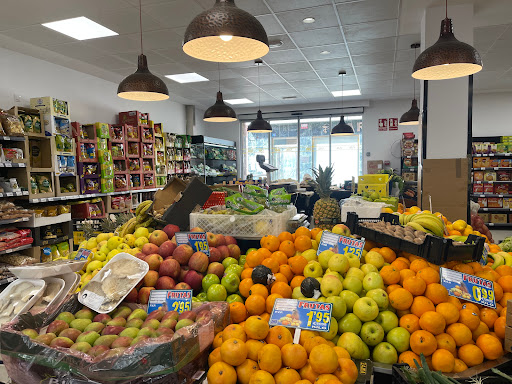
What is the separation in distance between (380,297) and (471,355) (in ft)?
1.36

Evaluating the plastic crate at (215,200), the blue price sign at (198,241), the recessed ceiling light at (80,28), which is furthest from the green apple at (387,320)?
the recessed ceiling light at (80,28)

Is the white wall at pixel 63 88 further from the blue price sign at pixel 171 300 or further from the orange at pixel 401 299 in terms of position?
the orange at pixel 401 299

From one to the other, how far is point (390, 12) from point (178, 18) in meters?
2.75

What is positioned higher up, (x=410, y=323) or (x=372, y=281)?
(x=372, y=281)

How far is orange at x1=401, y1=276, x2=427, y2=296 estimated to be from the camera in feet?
5.52

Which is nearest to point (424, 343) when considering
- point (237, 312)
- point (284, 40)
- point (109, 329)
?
point (237, 312)

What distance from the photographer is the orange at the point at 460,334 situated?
5.05 feet

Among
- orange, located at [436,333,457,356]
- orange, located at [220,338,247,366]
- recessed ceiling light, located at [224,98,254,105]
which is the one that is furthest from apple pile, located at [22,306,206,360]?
recessed ceiling light, located at [224,98,254,105]

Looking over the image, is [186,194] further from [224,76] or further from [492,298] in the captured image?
[224,76]

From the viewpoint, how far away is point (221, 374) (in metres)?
1.31

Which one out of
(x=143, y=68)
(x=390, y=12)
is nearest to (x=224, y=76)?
(x=390, y=12)

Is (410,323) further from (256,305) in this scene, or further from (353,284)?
(256,305)

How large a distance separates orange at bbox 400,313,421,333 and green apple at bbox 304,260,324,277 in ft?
1.48

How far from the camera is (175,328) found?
4.78 ft
